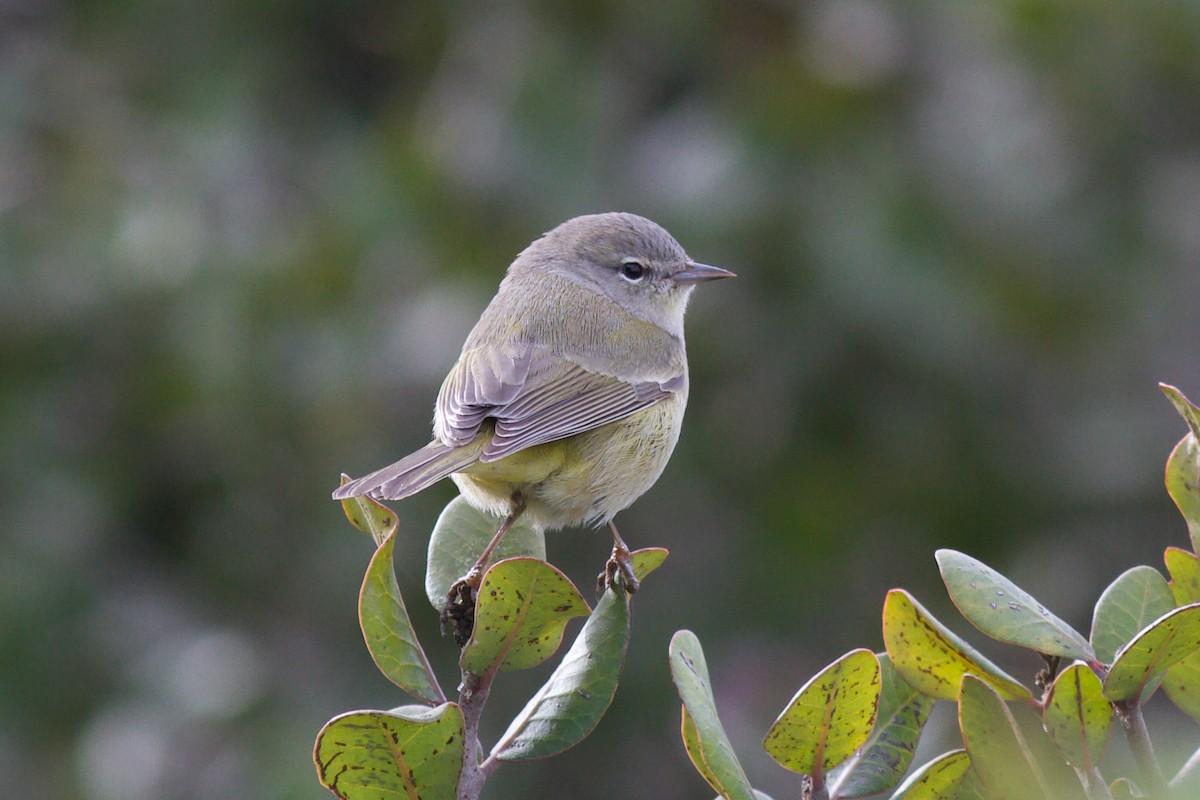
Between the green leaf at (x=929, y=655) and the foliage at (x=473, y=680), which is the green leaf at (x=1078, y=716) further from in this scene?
the foliage at (x=473, y=680)

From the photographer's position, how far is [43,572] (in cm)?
466

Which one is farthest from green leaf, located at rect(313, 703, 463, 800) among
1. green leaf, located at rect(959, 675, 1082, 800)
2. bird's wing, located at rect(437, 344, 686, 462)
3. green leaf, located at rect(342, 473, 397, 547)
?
bird's wing, located at rect(437, 344, 686, 462)

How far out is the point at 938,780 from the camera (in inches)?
69.5

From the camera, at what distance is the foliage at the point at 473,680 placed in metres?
1.79

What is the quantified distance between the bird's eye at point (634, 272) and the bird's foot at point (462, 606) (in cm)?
213

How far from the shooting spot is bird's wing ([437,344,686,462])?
3238 millimetres

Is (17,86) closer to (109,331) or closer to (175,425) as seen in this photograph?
(109,331)

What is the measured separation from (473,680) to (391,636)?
0.46ft

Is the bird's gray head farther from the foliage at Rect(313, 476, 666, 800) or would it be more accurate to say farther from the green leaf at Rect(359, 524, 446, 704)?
the green leaf at Rect(359, 524, 446, 704)

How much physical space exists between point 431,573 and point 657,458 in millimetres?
1318

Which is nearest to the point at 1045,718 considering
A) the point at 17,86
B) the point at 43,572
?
the point at 43,572

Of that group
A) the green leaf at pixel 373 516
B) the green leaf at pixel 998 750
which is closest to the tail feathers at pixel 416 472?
the green leaf at pixel 373 516

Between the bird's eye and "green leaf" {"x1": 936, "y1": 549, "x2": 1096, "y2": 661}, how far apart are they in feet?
9.16

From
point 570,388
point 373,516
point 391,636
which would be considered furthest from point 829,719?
point 570,388
